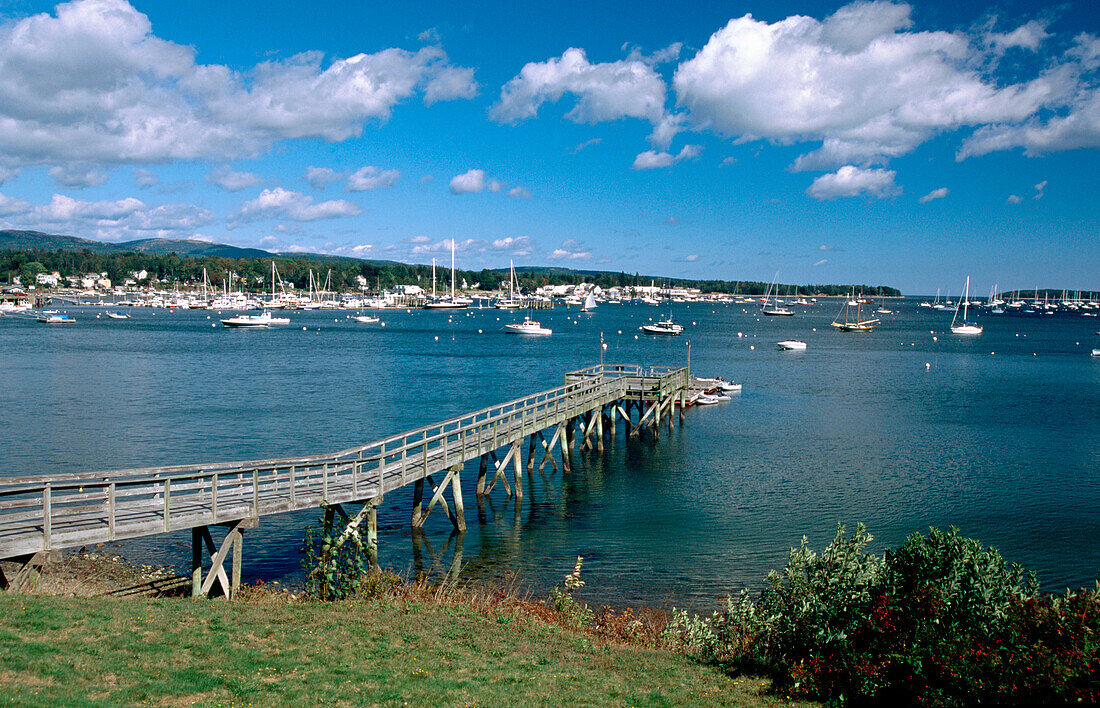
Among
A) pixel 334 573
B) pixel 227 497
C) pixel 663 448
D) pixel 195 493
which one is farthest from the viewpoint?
pixel 663 448

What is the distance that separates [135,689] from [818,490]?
97.8 ft

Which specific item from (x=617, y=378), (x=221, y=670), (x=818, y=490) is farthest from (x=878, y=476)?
(x=221, y=670)

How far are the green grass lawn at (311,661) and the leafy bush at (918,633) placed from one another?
117 centimetres

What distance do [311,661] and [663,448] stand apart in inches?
1289

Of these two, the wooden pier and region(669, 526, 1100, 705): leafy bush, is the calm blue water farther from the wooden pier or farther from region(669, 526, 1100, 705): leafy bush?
region(669, 526, 1100, 705): leafy bush

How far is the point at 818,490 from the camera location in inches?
1342

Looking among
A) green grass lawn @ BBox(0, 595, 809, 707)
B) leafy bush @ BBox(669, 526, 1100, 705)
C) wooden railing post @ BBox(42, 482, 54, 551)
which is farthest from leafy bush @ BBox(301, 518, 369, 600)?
leafy bush @ BBox(669, 526, 1100, 705)

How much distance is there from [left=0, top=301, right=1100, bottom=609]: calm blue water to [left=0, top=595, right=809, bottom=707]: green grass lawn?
726cm

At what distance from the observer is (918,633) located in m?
11.6

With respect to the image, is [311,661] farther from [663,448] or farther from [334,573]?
[663,448]

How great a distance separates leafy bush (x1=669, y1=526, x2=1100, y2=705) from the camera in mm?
10328

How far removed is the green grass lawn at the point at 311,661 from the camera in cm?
1094

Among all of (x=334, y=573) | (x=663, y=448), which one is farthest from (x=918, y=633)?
(x=663, y=448)

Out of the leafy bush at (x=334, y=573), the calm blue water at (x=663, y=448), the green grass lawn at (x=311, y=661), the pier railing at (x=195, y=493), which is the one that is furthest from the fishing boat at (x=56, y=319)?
the green grass lawn at (x=311, y=661)
